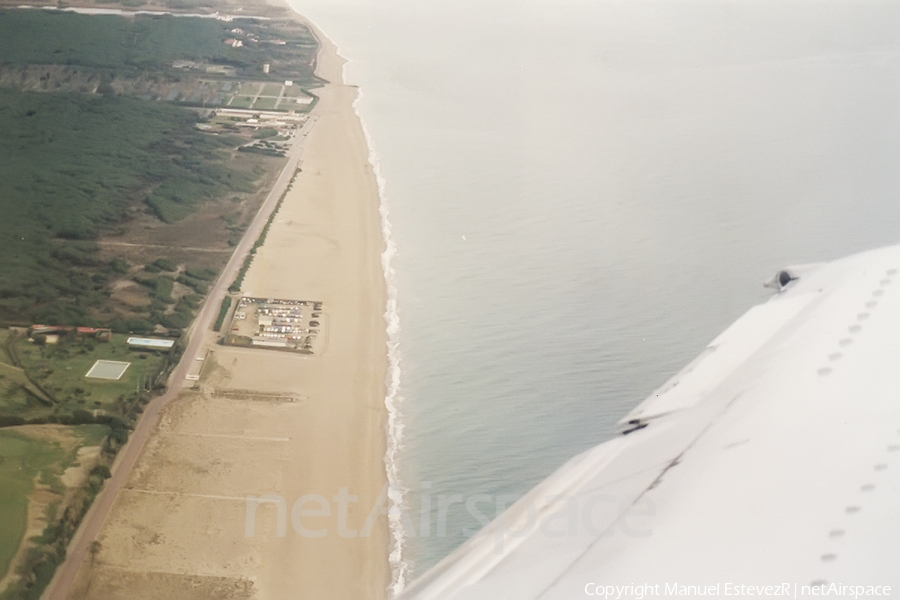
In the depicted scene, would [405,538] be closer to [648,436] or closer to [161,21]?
[648,436]

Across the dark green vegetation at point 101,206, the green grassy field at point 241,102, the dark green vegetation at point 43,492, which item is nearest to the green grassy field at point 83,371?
the dark green vegetation at point 101,206

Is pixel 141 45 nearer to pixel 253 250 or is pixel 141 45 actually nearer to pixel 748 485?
pixel 253 250

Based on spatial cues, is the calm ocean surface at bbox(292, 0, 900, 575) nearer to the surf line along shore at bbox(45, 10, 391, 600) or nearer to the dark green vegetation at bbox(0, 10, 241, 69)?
the surf line along shore at bbox(45, 10, 391, 600)

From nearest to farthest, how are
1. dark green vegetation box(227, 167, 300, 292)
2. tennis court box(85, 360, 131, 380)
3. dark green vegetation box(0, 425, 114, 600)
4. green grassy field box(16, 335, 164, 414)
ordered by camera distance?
dark green vegetation box(0, 425, 114, 600) → green grassy field box(16, 335, 164, 414) → tennis court box(85, 360, 131, 380) → dark green vegetation box(227, 167, 300, 292)

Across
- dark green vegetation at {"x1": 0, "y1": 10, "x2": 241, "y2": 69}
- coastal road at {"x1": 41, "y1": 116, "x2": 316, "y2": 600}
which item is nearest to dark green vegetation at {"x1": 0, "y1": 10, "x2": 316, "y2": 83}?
dark green vegetation at {"x1": 0, "y1": 10, "x2": 241, "y2": 69}

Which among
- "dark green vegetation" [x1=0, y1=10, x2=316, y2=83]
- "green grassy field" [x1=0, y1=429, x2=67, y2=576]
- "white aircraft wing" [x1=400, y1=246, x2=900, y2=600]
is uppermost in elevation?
"white aircraft wing" [x1=400, y1=246, x2=900, y2=600]

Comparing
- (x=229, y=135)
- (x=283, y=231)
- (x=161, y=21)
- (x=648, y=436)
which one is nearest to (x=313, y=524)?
(x=648, y=436)

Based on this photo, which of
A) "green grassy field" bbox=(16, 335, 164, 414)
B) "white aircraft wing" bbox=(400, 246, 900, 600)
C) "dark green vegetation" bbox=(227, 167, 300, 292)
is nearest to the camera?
"white aircraft wing" bbox=(400, 246, 900, 600)

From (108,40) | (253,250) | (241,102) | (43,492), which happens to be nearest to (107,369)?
(43,492)
